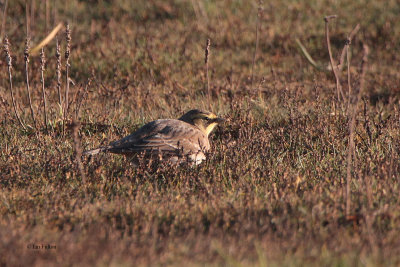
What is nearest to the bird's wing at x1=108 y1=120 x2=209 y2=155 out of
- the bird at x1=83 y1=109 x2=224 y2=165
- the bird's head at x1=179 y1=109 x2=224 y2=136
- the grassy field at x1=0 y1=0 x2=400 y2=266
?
the bird at x1=83 y1=109 x2=224 y2=165

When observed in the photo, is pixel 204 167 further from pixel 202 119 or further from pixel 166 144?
pixel 202 119

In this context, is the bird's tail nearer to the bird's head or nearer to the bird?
the bird

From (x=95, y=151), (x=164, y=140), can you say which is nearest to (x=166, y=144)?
(x=164, y=140)

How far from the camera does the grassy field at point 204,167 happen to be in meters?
3.41

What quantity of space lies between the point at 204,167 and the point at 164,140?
524 mm

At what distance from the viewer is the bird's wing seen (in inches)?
207

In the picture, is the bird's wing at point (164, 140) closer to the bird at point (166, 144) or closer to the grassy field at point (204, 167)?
the bird at point (166, 144)

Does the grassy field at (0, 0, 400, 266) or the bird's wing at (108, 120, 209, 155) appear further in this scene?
the bird's wing at (108, 120, 209, 155)

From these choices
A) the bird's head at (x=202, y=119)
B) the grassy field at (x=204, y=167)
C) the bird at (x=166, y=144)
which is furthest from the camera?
the bird's head at (x=202, y=119)

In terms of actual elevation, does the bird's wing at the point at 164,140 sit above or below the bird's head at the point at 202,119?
below

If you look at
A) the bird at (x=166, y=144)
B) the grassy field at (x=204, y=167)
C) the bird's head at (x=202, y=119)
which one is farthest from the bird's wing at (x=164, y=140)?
the bird's head at (x=202, y=119)

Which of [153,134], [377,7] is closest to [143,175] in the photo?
[153,134]

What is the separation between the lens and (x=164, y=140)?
5434mm

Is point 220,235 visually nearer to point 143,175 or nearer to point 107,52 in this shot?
point 143,175
